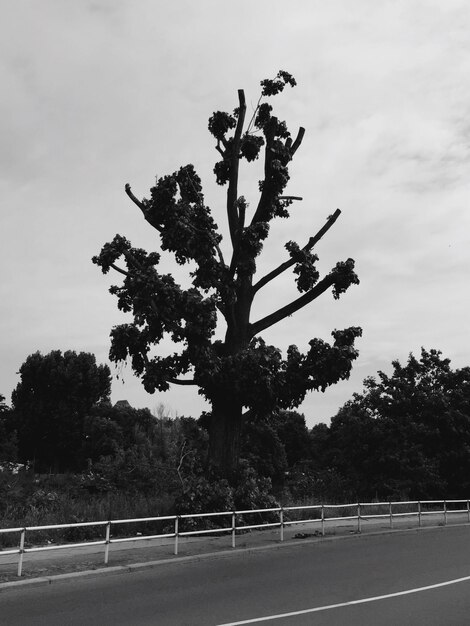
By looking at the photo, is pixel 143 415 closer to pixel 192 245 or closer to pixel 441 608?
pixel 192 245

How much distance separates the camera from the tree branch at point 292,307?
2138 cm

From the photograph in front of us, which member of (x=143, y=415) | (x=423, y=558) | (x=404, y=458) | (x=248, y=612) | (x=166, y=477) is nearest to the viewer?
(x=248, y=612)

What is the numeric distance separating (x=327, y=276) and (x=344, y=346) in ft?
9.41

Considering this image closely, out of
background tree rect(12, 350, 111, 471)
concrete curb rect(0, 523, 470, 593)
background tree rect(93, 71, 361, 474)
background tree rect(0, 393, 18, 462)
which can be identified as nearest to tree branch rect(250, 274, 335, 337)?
background tree rect(93, 71, 361, 474)

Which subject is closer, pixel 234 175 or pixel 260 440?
pixel 234 175

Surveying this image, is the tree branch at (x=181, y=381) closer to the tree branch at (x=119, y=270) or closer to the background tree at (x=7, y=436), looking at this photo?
the tree branch at (x=119, y=270)

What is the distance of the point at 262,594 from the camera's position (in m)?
9.24

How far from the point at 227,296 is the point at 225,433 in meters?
4.50

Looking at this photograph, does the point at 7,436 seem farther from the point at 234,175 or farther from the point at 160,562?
the point at 160,562

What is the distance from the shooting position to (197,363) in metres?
18.3

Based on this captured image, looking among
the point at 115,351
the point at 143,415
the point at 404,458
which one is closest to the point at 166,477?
the point at 115,351

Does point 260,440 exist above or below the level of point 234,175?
below

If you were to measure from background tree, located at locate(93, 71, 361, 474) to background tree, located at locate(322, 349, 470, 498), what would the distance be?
64.1 ft

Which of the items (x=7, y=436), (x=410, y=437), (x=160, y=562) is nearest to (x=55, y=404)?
(x=7, y=436)
